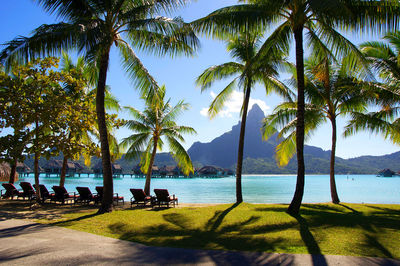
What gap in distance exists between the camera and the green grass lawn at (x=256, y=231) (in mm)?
5109

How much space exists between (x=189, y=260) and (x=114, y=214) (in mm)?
5363

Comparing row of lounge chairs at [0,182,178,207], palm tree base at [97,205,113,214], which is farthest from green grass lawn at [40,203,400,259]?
row of lounge chairs at [0,182,178,207]

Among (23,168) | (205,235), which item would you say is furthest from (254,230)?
(23,168)

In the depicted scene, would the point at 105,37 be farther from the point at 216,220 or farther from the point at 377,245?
the point at 377,245

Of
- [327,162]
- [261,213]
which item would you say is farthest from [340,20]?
[327,162]

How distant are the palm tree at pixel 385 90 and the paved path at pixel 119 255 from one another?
9.10m

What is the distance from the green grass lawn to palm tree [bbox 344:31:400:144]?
227 inches

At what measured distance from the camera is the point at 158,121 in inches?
640

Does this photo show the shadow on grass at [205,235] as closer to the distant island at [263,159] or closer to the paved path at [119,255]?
the paved path at [119,255]

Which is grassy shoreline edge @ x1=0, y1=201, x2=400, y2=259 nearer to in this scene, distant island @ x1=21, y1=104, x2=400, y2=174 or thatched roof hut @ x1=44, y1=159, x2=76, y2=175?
thatched roof hut @ x1=44, y1=159, x2=76, y2=175

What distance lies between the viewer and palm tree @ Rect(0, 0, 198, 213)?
8492 millimetres

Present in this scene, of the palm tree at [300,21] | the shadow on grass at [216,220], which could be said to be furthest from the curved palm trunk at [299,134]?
the shadow on grass at [216,220]

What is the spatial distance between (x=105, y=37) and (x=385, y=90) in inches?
440

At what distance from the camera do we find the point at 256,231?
641 centimetres
